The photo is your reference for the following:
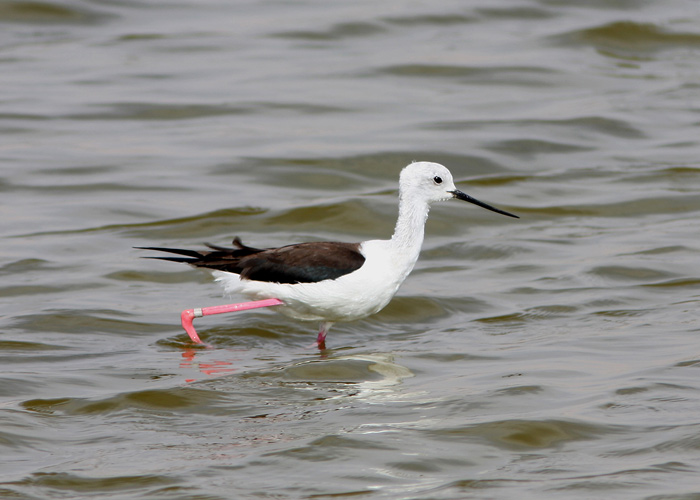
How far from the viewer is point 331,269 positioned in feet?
28.0

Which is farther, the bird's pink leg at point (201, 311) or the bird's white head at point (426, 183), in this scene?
the bird's white head at point (426, 183)

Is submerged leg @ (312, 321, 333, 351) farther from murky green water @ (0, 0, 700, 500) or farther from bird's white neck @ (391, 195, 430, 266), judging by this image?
bird's white neck @ (391, 195, 430, 266)

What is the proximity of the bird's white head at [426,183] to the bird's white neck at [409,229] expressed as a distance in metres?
0.06

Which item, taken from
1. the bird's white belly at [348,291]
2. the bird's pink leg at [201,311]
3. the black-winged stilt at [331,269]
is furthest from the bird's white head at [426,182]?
the bird's pink leg at [201,311]

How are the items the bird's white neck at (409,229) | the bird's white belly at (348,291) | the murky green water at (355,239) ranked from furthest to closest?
the bird's white neck at (409,229)
the bird's white belly at (348,291)
the murky green water at (355,239)

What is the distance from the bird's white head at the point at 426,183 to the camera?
351 inches

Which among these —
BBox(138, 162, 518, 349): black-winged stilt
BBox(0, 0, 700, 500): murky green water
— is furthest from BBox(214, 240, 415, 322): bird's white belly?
BBox(0, 0, 700, 500): murky green water

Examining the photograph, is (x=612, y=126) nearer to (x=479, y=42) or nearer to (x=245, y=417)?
(x=479, y=42)

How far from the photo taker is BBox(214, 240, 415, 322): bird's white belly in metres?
8.46

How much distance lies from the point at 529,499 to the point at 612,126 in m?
11.3

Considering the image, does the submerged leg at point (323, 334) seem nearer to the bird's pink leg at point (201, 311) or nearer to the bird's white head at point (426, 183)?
the bird's pink leg at point (201, 311)

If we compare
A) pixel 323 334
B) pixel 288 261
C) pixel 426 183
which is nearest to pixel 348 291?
pixel 288 261

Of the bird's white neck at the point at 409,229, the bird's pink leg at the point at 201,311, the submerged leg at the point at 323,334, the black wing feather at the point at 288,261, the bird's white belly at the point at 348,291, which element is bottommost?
the submerged leg at the point at 323,334

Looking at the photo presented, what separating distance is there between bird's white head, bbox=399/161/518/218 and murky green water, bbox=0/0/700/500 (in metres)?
1.21
